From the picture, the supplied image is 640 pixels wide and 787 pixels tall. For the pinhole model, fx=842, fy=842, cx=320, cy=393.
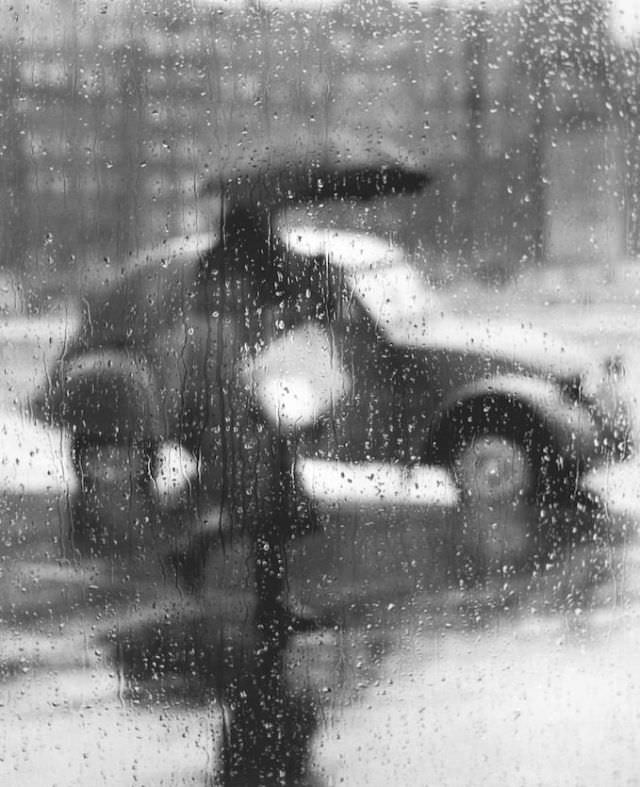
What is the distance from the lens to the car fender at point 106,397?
4.29ft

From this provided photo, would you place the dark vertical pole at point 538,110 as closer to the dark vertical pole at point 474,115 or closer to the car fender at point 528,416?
the dark vertical pole at point 474,115

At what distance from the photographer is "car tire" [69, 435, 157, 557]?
1310 millimetres

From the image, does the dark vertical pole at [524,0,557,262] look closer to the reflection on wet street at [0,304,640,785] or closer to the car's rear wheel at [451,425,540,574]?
the car's rear wheel at [451,425,540,574]

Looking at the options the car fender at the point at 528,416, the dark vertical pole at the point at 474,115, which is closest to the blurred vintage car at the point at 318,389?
the car fender at the point at 528,416

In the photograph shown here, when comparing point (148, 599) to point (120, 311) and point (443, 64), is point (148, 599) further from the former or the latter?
point (443, 64)

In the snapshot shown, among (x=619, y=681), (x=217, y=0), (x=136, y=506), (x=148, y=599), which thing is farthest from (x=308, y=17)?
(x=619, y=681)

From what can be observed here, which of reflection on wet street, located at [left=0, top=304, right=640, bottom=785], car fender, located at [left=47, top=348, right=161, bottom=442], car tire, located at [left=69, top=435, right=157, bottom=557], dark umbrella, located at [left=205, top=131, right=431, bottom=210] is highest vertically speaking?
dark umbrella, located at [left=205, top=131, right=431, bottom=210]

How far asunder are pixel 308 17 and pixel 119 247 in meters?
0.46

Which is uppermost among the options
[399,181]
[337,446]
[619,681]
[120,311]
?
[399,181]

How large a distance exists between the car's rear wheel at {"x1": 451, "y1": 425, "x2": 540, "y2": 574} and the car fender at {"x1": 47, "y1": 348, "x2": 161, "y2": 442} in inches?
19.1

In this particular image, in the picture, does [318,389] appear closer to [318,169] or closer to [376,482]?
[376,482]

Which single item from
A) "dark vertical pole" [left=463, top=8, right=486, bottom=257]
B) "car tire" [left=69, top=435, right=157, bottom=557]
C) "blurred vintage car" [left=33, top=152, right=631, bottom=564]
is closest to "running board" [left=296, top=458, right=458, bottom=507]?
"blurred vintage car" [left=33, top=152, right=631, bottom=564]

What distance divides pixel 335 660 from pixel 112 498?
43cm

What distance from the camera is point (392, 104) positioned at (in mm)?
1285
